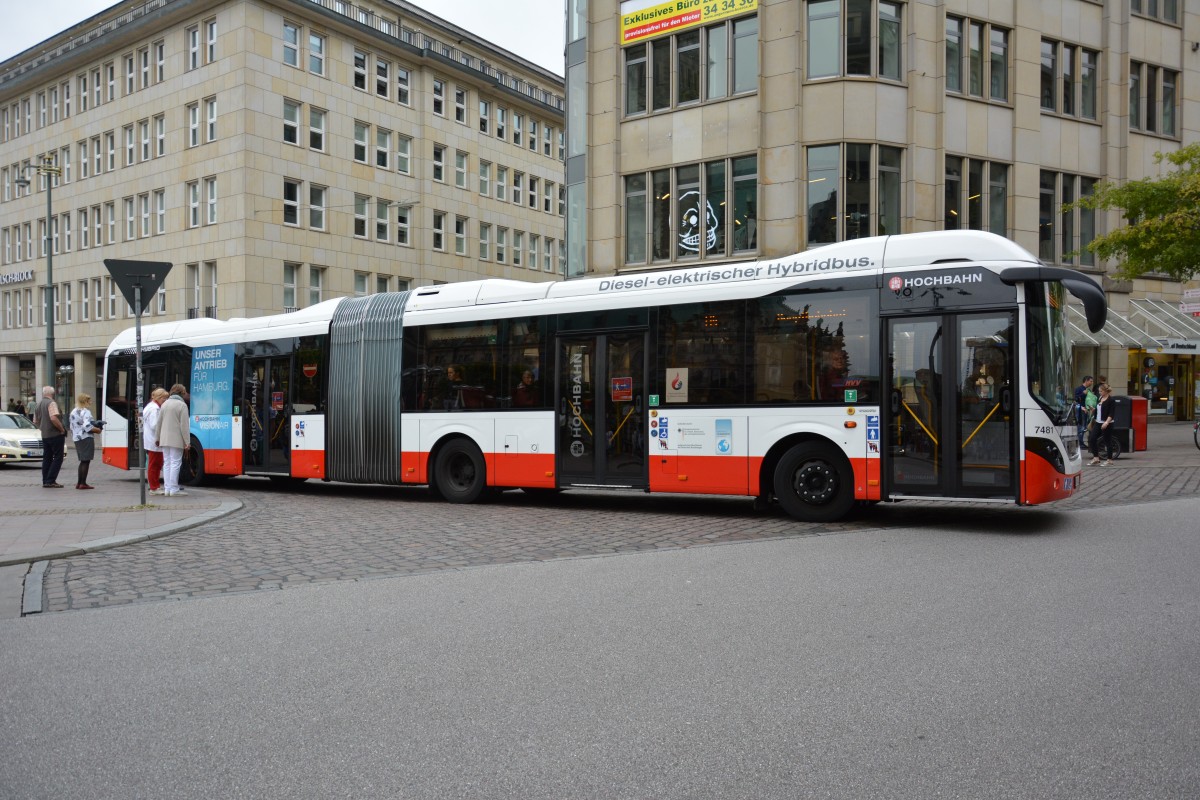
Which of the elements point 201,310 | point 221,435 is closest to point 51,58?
point 201,310

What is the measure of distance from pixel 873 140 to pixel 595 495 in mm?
16093

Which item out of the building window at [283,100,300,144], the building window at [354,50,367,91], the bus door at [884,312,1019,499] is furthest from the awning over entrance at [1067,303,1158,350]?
the building window at [354,50,367,91]

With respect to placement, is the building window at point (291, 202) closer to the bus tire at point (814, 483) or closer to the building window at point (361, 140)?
the building window at point (361, 140)

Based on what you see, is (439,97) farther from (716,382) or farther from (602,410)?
(716,382)

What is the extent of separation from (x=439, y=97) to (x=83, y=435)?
37.4 metres

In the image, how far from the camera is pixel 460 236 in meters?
53.2

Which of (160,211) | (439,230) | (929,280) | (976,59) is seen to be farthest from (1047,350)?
(439,230)

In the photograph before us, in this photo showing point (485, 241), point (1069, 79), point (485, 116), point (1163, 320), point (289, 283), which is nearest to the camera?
point (1069, 79)

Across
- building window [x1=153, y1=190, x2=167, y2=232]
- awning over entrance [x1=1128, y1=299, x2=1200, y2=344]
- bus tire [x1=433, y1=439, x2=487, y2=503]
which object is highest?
building window [x1=153, y1=190, x2=167, y2=232]

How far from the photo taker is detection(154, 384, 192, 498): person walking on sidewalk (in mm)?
14703

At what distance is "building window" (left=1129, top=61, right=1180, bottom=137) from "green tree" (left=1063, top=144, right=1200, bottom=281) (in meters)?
11.0

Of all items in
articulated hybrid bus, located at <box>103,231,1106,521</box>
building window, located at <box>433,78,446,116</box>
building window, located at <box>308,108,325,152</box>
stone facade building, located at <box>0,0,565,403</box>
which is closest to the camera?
articulated hybrid bus, located at <box>103,231,1106,521</box>

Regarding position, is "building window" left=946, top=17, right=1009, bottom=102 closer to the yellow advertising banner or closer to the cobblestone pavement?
the yellow advertising banner

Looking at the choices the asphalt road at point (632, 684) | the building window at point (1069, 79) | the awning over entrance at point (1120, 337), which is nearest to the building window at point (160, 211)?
the building window at point (1069, 79)
